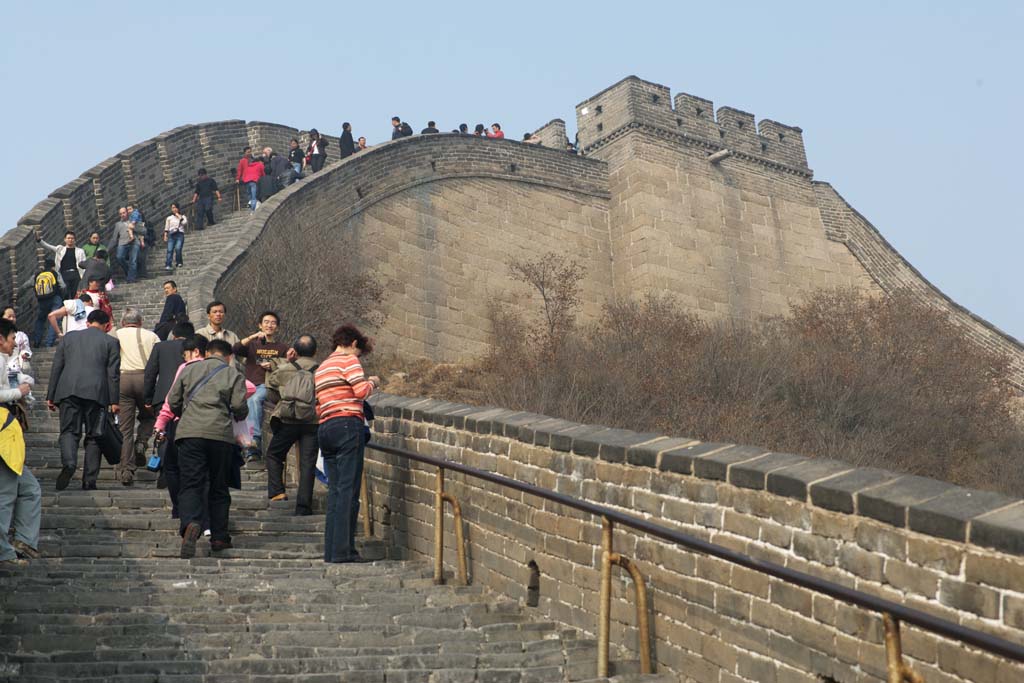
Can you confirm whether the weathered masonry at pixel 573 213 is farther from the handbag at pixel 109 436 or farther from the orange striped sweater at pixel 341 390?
the orange striped sweater at pixel 341 390

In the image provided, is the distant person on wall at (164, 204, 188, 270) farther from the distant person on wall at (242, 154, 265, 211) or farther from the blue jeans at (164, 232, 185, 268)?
the distant person on wall at (242, 154, 265, 211)

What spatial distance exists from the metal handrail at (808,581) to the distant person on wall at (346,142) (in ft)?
65.0

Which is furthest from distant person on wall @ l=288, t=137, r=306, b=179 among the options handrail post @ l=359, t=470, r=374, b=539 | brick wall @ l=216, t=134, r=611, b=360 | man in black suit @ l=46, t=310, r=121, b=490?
handrail post @ l=359, t=470, r=374, b=539

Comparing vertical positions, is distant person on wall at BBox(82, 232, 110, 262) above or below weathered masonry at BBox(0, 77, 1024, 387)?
below

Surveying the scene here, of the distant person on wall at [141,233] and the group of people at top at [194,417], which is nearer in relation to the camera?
the group of people at top at [194,417]

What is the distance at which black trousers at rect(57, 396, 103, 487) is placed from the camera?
10172 mm

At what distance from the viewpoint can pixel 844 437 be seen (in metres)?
24.2

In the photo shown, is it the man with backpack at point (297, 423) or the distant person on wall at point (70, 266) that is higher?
the distant person on wall at point (70, 266)

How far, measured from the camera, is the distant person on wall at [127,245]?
2025cm

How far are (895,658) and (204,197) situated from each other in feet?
64.9

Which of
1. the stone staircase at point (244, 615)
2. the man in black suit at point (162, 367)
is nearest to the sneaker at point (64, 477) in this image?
the stone staircase at point (244, 615)

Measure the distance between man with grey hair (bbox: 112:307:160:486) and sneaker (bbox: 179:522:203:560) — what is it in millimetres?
2262

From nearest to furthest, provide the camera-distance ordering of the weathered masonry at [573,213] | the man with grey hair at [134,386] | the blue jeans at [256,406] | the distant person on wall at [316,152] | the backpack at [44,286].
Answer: the man with grey hair at [134,386]
the blue jeans at [256,406]
the backpack at [44,286]
the weathered masonry at [573,213]
the distant person on wall at [316,152]

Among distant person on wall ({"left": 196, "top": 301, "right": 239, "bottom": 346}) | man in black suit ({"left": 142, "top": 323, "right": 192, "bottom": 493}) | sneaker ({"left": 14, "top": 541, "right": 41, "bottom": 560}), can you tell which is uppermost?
distant person on wall ({"left": 196, "top": 301, "right": 239, "bottom": 346})
